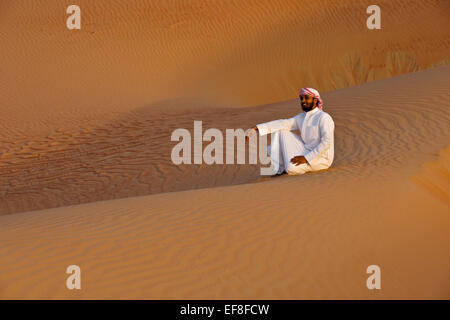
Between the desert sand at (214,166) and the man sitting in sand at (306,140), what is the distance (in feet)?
1.03

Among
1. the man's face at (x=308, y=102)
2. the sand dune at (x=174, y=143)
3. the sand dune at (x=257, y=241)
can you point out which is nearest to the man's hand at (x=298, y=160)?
the sand dune at (x=257, y=241)

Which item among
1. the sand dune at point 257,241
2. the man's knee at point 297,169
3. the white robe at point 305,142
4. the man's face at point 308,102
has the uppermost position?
the man's face at point 308,102

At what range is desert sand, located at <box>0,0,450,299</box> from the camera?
147 inches

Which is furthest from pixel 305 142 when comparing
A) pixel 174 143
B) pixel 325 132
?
pixel 174 143

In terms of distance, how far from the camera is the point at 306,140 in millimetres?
7020

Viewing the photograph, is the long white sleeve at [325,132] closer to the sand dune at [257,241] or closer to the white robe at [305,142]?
the white robe at [305,142]

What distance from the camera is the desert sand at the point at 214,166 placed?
3746 mm

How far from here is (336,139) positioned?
979 cm

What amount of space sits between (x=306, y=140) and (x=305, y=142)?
2.0 inches

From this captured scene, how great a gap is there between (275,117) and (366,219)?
6975 mm

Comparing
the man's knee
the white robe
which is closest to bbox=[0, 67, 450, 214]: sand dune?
the white robe

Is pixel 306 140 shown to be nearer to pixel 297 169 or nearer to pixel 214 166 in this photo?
pixel 297 169

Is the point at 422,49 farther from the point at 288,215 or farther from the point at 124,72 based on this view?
the point at 288,215
